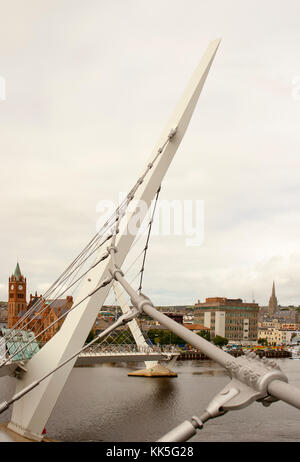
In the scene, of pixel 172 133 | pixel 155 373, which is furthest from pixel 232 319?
pixel 172 133

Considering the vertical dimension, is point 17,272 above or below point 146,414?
above

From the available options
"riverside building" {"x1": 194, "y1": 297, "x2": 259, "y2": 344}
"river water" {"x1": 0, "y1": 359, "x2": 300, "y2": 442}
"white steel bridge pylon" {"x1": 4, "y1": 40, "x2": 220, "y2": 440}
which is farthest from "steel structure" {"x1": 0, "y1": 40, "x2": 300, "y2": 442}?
"riverside building" {"x1": 194, "y1": 297, "x2": 259, "y2": 344}

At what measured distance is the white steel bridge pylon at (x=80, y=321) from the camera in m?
13.2

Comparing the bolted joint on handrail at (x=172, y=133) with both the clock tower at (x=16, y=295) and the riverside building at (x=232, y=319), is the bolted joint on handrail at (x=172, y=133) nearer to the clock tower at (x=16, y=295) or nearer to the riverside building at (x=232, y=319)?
the clock tower at (x=16, y=295)

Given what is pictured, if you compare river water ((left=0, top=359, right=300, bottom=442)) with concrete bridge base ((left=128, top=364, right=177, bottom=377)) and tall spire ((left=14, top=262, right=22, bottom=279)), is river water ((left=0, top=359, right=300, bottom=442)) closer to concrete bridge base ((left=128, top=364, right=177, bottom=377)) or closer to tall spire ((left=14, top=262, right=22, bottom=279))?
concrete bridge base ((left=128, top=364, right=177, bottom=377))

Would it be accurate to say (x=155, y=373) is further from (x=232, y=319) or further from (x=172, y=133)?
(x=232, y=319)

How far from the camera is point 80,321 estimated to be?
13.5 metres

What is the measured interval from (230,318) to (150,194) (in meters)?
77.4

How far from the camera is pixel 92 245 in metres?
15.3

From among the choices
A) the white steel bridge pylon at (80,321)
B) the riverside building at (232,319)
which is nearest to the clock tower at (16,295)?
the riverside building at (232,319)

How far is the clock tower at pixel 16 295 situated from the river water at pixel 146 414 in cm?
5124

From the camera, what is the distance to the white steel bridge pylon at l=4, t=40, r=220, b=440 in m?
13.2

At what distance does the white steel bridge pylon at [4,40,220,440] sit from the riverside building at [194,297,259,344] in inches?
2999

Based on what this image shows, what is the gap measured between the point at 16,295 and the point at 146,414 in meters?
65.8
